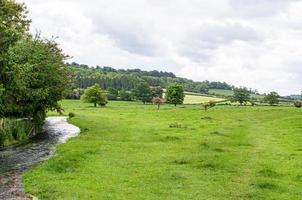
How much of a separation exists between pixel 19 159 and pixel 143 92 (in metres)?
147

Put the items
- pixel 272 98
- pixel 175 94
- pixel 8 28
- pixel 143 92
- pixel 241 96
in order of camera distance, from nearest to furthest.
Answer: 1. pixel 8 28
2. pixel 241 96
3. pixel 272 98
4. pixel 175 94
5. pixel 143 92

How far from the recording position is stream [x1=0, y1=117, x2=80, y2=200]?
24.9 m

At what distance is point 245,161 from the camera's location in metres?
32.5

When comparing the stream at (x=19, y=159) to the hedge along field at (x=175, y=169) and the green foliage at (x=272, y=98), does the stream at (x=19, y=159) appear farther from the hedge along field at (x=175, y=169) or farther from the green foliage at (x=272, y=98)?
the green foliage at (x=272, y=98)

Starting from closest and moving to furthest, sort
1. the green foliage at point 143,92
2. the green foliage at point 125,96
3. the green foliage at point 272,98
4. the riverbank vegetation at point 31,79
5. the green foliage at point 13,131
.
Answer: the riverbank vegetation at point 31,79 < the green foliage at point 13,131 < the green foliage at point 272,98 < the green foliage at point 143,92 < the green foliage at point 125,96

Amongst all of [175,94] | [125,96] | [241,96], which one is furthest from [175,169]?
[125,96]

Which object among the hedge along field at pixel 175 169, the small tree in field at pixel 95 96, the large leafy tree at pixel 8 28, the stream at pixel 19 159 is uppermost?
the large leafy tree at pixel 8 28

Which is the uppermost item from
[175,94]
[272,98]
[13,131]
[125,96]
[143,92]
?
[143,92]

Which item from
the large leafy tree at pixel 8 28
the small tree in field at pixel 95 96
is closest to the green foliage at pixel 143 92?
the small tree in field at pixel 95 96

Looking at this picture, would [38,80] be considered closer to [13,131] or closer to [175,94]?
[13,131]

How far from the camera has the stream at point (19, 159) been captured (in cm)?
2489

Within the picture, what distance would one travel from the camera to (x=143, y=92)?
183 m

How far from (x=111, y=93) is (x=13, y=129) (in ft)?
489

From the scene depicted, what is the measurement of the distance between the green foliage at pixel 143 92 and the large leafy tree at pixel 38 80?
4705 inches
